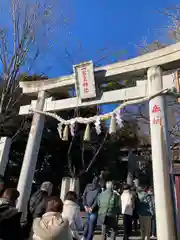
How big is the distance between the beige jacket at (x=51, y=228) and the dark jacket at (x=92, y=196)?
3315mm

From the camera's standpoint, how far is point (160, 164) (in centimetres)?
524

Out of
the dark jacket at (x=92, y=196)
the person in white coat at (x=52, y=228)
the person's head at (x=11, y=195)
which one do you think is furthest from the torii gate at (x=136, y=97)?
the person's head at (x=11, y=195)

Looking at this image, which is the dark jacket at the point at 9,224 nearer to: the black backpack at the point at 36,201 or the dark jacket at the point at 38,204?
the dark jacket at the point at 38,204

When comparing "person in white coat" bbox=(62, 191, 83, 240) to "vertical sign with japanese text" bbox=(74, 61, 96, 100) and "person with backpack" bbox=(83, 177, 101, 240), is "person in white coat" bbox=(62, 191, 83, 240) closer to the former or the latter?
"person with backpack" bbox=(83, 177, 101, 240)

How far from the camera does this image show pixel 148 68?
6.05 metres

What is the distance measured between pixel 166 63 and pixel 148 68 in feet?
1.33

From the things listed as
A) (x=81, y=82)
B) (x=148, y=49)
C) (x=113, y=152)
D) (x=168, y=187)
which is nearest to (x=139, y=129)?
(x=113, y=152)

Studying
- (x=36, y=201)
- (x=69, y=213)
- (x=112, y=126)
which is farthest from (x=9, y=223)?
(x=112, y=126)

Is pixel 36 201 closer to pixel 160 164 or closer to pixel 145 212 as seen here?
pixel 160 164

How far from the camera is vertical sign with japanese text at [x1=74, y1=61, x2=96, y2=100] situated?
6551mm

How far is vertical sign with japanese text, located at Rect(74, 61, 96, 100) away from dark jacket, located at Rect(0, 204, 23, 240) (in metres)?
3.82

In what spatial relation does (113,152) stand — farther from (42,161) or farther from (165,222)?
(165,222)

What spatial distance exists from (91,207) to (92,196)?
250 millimetres

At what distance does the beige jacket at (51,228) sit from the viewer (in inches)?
120
